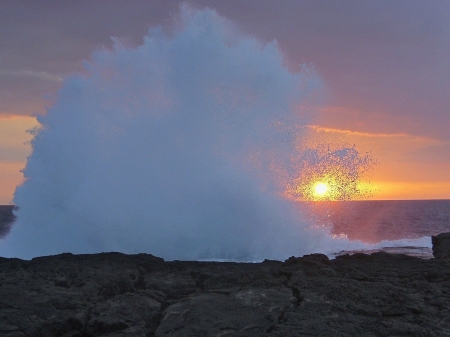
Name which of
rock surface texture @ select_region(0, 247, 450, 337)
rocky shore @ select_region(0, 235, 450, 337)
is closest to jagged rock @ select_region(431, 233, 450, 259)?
rocky shore @ select_region(0, 235, 450, 337)

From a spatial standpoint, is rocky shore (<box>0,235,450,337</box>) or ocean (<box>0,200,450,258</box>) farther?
ocean (<box>0,200,450,258</box>)

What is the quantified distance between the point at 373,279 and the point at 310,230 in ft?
56.2

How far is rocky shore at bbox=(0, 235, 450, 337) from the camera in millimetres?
6188

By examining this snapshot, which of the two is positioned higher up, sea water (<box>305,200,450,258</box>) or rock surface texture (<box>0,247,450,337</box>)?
sea water (<box>305,200,450,258</box>)

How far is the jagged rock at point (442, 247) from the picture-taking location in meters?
12.8

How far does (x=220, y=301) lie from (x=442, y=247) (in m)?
10.2

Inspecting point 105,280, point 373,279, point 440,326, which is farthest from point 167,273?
point 440,326

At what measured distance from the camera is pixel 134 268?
9.89m

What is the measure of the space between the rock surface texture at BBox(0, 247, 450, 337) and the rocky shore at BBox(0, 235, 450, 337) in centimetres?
2

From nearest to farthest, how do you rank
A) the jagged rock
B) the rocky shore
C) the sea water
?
the rocky shore
the jagged rock
the sea water

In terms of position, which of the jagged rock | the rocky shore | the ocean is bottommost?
the rocky shore

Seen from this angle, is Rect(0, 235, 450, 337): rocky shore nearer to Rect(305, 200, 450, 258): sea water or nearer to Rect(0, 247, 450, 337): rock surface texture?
Rect(0, 247, 450, 337): rock surface texture

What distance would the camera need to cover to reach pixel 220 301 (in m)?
7.15

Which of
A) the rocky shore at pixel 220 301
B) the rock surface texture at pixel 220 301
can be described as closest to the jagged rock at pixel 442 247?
the rocky shore at pixel 220 301
